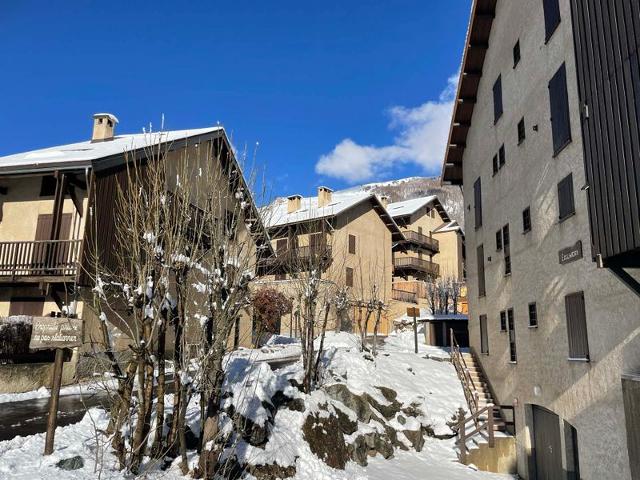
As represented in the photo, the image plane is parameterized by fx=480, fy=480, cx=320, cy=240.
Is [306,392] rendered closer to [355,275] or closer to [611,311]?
[611,311]

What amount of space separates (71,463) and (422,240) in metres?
43.8

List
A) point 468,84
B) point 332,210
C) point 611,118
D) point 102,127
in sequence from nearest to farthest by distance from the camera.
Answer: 1. point 611,118
2. point 468,84
3. point 102,127
4. point 332,210

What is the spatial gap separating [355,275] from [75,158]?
2355cm

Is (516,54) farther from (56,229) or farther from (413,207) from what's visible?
(413,207)

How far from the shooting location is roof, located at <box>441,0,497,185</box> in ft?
63.1

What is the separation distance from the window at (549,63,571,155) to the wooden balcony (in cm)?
3413

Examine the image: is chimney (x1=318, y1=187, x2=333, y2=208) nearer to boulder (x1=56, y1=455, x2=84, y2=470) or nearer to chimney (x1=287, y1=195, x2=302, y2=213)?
chimney (x1=287, y1=195, x2=302, y2=213)

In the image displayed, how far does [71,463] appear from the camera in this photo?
7609mm

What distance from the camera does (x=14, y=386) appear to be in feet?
43.9

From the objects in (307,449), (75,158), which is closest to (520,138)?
(307,449)

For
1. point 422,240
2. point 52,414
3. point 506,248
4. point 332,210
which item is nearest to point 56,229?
point 52,414

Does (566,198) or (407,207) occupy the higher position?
(407,207)

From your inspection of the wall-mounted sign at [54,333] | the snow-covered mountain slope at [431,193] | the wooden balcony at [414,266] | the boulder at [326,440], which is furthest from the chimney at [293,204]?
the snow-covered mountain slope at [431,193]

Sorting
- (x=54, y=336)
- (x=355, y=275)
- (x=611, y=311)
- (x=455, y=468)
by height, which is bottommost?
(x=455, y=468)
